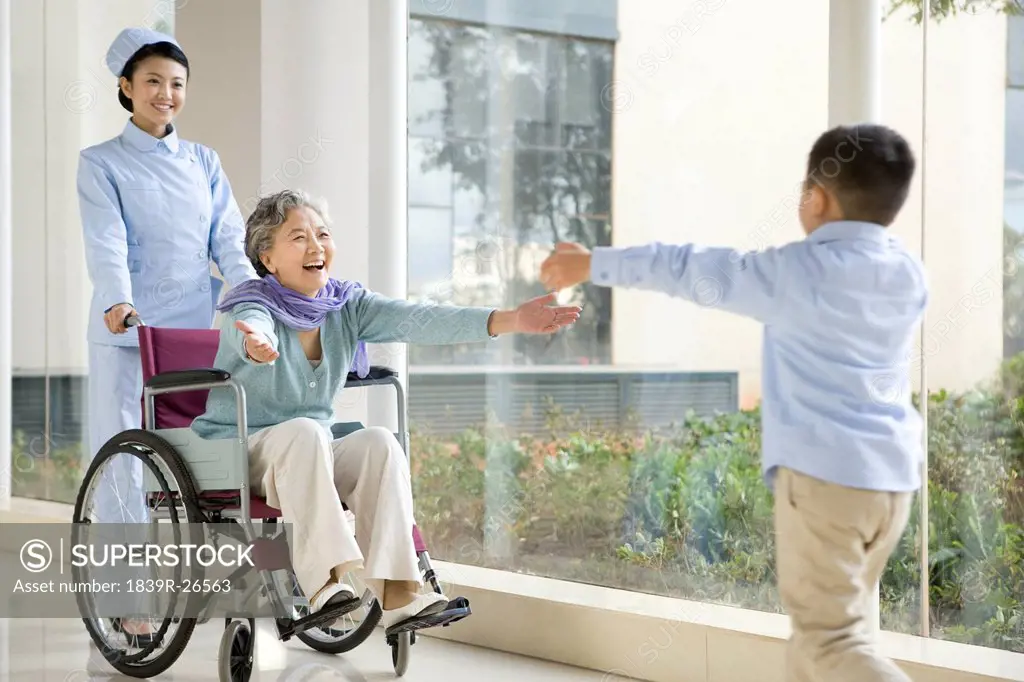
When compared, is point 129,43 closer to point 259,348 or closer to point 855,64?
point 259,348

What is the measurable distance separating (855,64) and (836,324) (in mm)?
942

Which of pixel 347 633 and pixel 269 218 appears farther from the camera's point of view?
pixel 347 633

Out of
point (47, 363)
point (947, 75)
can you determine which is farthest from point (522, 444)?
point (47, 363)

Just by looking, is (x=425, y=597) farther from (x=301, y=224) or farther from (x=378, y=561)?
(x=301, y=224)

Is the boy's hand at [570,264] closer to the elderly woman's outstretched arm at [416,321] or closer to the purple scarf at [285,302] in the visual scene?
the elderly woman's outstretched arm at [416,321]

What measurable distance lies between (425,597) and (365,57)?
70.2 inches

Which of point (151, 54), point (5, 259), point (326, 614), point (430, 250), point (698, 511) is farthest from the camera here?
point (5, 259)

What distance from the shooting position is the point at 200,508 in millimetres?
2350

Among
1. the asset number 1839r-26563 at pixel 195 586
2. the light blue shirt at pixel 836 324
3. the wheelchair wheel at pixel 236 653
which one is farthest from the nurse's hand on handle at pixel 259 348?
the light blue shirt at pixel 836 324

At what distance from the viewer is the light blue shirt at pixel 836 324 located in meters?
1.72

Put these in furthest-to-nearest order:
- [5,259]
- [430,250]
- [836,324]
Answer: [5,259] → [430,250] → [836,324]

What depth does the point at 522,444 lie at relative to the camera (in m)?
3.19

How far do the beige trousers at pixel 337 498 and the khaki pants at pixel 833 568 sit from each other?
30.6 inches

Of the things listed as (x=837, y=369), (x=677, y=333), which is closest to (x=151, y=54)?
(x=677, y=333)
